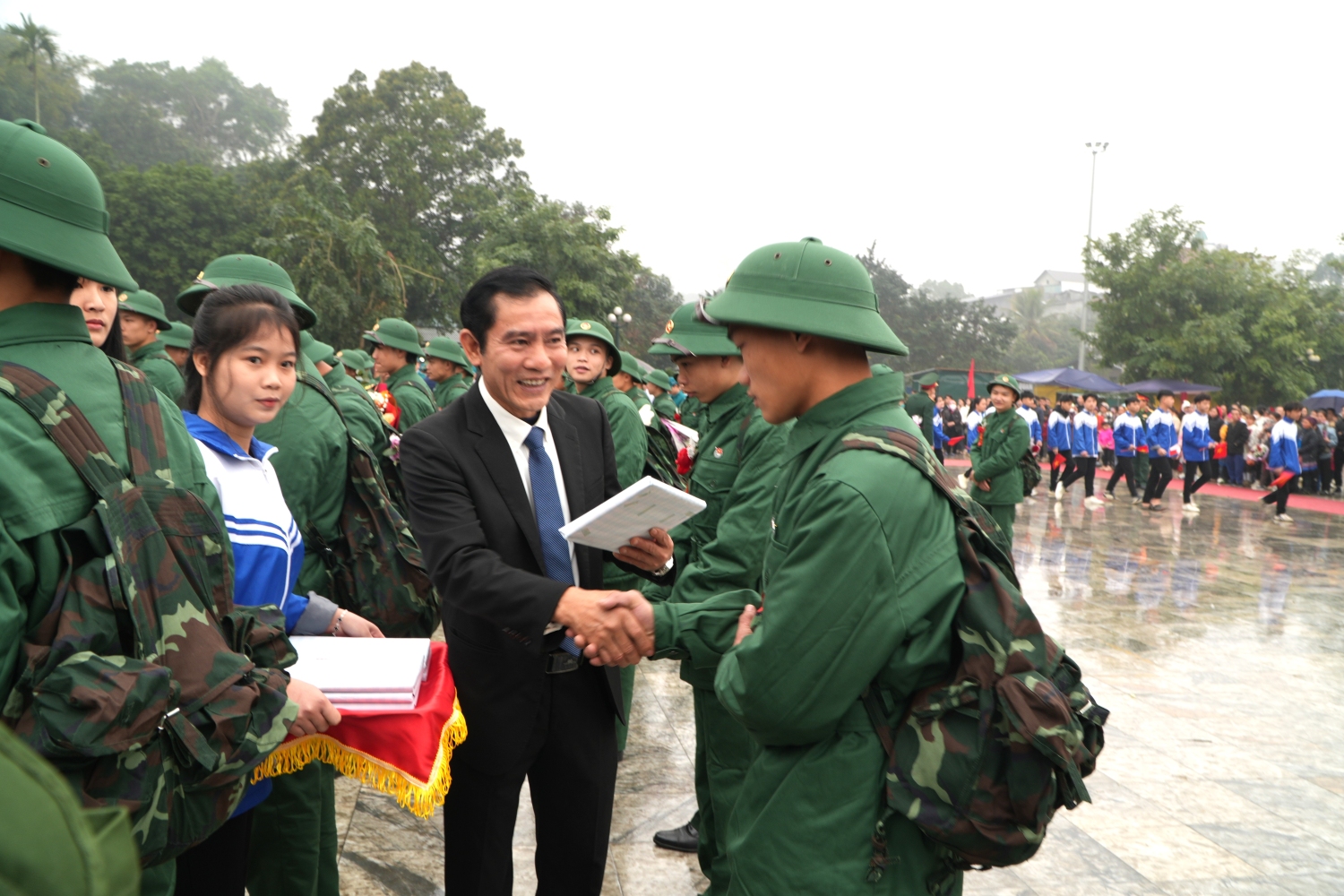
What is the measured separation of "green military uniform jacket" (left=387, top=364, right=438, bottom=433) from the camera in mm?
6977

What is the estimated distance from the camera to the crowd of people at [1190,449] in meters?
17.7

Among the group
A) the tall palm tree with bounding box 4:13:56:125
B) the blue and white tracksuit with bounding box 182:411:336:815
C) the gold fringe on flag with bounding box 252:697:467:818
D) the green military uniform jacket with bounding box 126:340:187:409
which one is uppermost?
the tall palm tree with bounding box 4:13:56:125

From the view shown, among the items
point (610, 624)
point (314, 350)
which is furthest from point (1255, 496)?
point (610, 624)

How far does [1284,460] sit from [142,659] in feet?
66.6

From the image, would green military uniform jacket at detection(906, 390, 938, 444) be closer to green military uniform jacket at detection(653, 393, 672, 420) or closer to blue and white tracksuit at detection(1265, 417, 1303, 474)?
green military uniform jacket at detection(653, 393, 672, 420)

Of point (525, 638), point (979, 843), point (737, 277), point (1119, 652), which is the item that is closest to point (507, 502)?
point (525, 638)

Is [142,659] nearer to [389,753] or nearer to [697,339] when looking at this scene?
[389,753]

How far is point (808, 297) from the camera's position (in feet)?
6.18

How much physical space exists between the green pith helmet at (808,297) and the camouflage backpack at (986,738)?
0.86 ft

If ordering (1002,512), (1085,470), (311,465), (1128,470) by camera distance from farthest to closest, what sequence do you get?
(1128,470), (1085,470), (1002,512), (311,465)

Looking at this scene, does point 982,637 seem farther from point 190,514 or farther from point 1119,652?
point 1119,652

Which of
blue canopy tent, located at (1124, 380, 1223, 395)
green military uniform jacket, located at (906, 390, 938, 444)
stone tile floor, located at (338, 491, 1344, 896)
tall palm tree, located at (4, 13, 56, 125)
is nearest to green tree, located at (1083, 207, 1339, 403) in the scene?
blue canopy tent, located at (1124, 380, 1223, 395)

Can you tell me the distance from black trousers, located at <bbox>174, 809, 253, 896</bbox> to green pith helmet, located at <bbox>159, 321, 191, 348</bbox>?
15.6ft

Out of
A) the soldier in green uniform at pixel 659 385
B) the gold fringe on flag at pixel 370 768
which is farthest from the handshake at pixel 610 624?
the soldier in green uniform at pixel 659 385
